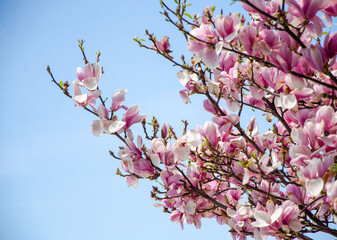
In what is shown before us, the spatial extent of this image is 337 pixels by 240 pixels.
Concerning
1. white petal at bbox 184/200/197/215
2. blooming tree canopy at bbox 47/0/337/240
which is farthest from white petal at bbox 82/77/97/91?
white petal at bbox 184/200/197/215

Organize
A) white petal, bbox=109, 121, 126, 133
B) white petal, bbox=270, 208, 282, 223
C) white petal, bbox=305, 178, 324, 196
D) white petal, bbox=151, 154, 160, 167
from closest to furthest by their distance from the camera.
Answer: white petal, bbox=305, 178, 324, 196 → white petal, bbox=270, 208, 282, 223 → white petal, bbox=109, 121, 126, 133 → white petal, bbox=151, 154, 160, 167

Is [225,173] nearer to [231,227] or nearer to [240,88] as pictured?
[231,227]

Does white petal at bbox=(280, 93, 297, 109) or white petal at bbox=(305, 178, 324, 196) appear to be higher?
white petal at bbox=(280, 93, 297, 109)

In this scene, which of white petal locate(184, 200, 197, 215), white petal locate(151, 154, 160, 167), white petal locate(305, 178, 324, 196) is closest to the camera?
white petal locate(305, 178, 324, 196)

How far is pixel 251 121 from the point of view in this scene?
2402mm

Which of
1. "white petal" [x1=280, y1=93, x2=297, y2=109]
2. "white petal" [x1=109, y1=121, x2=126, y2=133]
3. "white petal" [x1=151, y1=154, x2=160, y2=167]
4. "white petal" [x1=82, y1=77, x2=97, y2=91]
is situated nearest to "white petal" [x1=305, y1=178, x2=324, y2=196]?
"white petal" [x1=280, y1=93, x2=297, y2=109]

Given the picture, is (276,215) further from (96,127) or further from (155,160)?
(96,127)

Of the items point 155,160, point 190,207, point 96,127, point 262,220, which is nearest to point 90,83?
point 96,127

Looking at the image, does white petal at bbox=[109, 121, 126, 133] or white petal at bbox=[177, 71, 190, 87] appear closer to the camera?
white petal at bbox=[109, 121, 126, 133]

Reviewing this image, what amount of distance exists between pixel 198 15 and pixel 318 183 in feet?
4.22

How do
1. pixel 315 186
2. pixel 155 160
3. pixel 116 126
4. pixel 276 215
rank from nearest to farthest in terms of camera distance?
1. pixel 315 186
2. pixel 276 215
3. pixel 116 126
4. pixel 155 160

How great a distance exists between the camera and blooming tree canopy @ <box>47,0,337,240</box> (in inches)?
65.1

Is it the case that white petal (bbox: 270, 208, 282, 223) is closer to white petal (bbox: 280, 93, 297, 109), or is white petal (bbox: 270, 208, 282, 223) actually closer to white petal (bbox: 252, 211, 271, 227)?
white petal (bbox: 252, 211, 271, 227)

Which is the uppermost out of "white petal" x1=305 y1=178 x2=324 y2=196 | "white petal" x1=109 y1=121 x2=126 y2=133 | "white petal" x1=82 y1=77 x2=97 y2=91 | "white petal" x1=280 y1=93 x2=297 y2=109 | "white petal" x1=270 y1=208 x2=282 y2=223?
"white petal" x1=82 y1=77 x2=97 y2=91
